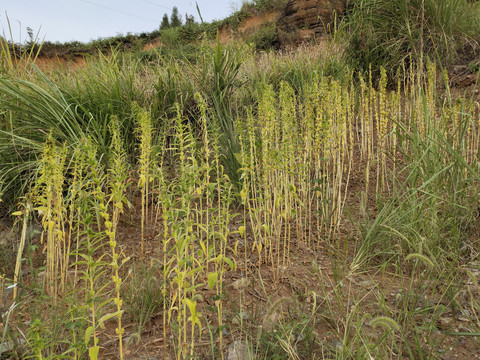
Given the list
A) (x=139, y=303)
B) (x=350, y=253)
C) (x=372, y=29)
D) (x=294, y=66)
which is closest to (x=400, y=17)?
(x=372, y=29)

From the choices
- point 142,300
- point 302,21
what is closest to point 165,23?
point 302,21

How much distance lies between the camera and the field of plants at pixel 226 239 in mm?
1485

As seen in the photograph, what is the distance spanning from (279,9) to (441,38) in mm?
16302

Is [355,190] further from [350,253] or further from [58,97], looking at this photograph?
[58,97]

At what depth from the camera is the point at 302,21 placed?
14.8 m

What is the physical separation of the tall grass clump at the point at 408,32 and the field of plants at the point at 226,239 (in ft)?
3.64

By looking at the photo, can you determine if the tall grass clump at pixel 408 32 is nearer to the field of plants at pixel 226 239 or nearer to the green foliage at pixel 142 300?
the field of plants at pixel 226 239

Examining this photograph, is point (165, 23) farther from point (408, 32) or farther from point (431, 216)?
point (431, 216)

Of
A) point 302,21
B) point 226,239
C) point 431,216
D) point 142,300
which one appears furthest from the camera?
point 302,21

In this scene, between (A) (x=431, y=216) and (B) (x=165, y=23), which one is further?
(B) (x=165, y=23)

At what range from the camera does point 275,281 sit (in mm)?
2059

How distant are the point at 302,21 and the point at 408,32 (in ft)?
36.3

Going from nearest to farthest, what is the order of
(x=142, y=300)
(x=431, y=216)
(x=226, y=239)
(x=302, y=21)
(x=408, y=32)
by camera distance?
(x=142, y=300)
(x=226, y=239)
(x=431, y=216)
(x=408, y=32)
(x=302, y=21)

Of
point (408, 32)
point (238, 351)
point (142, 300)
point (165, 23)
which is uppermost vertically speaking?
point (165, 23)
